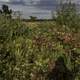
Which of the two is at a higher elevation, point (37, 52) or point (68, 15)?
point (68, 15)

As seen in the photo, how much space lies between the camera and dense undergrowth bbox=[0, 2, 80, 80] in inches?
275

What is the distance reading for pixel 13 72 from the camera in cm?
698

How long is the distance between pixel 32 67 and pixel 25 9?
269cm

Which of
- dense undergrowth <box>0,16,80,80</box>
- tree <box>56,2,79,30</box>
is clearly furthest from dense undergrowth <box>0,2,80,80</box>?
tree <box>56,2,79,30</box>

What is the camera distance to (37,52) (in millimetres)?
7594

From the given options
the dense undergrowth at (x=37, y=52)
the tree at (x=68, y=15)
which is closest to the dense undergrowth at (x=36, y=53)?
the dense undergrowth at (x=37, y=52)

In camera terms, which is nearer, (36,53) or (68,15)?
(36,53)

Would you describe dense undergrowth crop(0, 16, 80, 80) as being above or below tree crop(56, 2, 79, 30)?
below

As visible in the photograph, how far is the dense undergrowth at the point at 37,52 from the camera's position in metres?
6.98

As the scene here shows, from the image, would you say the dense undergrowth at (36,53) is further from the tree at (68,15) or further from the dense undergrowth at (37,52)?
the tree at (68,15)

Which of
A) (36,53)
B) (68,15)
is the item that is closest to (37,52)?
(36,53)

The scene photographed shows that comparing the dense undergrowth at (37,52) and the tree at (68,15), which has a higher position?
the tree at (68,15)

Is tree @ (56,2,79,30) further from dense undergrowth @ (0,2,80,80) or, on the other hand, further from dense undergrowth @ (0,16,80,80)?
dense undergrowth @ (0,16,80,80)

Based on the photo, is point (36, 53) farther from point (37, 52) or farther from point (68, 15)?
point (68, 15)
